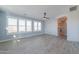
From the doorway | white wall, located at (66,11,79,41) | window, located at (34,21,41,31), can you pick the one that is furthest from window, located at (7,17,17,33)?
white wall, located at (66,11,79,41)

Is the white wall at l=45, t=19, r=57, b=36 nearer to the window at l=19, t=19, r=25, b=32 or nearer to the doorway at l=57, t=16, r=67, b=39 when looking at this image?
the doorway at l=57, t=16, r=67, b=39

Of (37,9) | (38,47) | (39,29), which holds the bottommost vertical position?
(38,47)

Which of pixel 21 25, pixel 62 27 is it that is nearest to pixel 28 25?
pixel 21 25

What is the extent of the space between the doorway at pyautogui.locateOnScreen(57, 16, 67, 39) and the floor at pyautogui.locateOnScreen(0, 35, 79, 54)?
10cm

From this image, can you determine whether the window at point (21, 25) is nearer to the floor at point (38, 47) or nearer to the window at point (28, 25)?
the window at point (28, 25)

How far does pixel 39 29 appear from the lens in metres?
1.89

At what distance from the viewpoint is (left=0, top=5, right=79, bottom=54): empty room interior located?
5.71ft

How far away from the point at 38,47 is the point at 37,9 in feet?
2.41

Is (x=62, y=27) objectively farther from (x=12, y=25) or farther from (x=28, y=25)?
(x=12, y=25)

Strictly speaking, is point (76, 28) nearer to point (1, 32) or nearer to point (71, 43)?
point (71, 43)

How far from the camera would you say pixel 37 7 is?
1780mm

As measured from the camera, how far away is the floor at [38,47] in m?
1.77

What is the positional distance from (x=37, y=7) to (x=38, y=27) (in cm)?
40

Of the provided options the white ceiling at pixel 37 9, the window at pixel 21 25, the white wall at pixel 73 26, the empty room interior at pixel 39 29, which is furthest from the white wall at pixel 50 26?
the window at pixel 21 25
